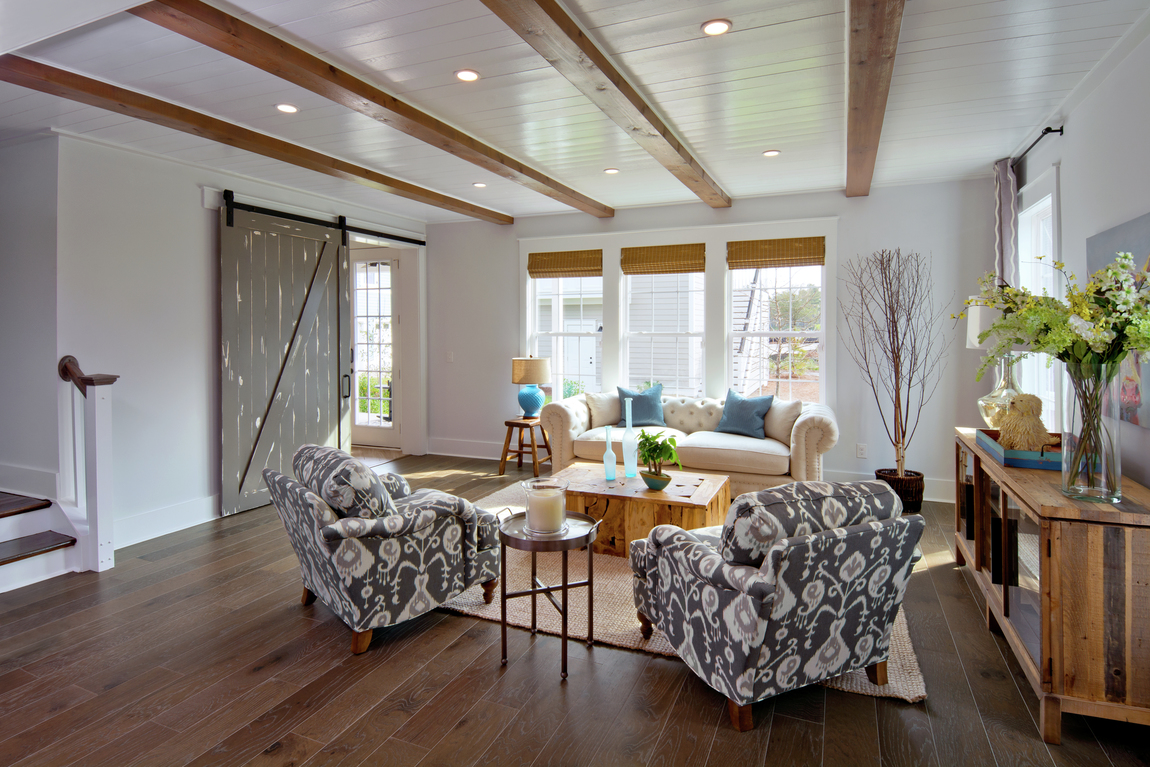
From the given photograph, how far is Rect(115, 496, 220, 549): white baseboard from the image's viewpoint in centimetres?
421

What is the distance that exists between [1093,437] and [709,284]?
3.98 meters

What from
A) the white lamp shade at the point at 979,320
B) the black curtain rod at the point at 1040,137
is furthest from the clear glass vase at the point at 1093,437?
the black curtain rod at the point at 1040,137

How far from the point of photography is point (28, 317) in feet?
13.2

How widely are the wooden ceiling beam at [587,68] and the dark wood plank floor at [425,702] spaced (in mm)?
2466

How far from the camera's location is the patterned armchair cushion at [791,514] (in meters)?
2.05

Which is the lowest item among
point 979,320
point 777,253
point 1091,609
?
point 1091,609

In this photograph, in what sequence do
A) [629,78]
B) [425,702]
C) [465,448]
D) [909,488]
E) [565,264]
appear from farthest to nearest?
1. [465,448]
2. [565,264]
3. [909,488]
4. [629,78]
5. [425,702]

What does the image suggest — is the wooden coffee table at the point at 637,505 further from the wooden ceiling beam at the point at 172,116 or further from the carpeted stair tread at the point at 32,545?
the carpeted stair tread at the point at 32,545

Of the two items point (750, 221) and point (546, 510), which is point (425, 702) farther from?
point (750, 221)

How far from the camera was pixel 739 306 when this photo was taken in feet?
19.7

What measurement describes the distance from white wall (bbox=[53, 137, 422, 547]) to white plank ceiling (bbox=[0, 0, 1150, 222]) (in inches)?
10.0

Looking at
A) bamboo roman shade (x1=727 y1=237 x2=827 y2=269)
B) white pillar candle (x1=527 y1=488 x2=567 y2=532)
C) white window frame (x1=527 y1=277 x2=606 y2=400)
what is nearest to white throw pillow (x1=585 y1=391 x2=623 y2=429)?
white window frame (x1=527 y1=277 x2=606 y2=400)

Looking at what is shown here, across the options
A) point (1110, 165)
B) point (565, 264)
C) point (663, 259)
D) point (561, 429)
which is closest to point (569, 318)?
point (565, 264)

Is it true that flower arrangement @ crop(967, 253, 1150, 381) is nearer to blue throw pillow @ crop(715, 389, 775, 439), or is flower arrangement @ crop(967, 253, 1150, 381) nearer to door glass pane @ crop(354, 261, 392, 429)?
blue throw pillow @ crop(715, 389, 775, 439)
